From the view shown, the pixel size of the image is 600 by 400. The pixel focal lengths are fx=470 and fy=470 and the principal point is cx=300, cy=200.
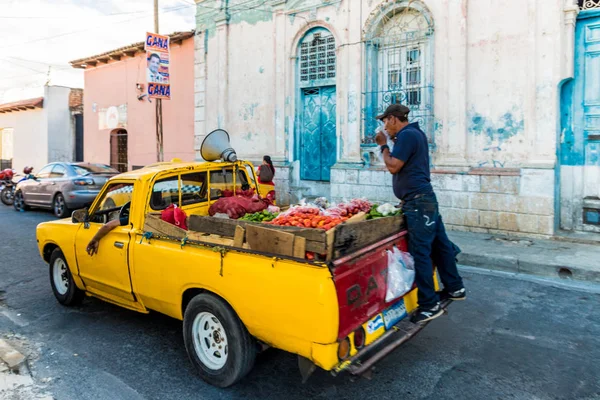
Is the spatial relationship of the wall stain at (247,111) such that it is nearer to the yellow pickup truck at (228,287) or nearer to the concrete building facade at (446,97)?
the concrete building facade at (446,97)

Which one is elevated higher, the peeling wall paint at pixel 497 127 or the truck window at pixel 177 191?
the peeling wall paint at pixel 497 127

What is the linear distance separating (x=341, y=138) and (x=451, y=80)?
9.26 ft

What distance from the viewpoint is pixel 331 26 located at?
1124cm

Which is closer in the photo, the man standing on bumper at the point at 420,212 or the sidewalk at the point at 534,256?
the man standing on bumper at the point at 420,212

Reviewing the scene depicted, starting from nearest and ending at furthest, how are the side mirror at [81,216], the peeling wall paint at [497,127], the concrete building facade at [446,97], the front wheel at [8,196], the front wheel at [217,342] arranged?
the front wheel at [217,342] < the side mirror at [81,216] < the concrete building facade at [446,97] < the peeling wall paint at [497,127] < the front wheel at [8,196]

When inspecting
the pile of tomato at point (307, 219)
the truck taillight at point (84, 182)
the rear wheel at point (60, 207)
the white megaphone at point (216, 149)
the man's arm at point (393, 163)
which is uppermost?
the white megaphone at point (216, 149)

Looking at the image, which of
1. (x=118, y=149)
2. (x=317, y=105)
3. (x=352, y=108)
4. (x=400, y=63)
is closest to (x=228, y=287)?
(x=352, y=108)

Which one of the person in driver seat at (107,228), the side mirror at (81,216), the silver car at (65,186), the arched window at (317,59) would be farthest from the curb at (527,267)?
the silver car at (65,186)

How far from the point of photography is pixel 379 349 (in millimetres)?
3291

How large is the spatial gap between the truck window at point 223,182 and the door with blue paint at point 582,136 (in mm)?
6195

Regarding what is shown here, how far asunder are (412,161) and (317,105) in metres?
8.07

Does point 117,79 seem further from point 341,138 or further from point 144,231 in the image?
point 144,231

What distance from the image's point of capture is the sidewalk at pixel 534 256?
21.2 ft

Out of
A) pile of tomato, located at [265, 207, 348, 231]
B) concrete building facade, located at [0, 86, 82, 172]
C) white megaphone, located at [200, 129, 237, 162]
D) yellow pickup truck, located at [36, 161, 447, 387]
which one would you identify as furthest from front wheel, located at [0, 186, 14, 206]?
pile of tomato, located at [265, 207, 348, 231]
